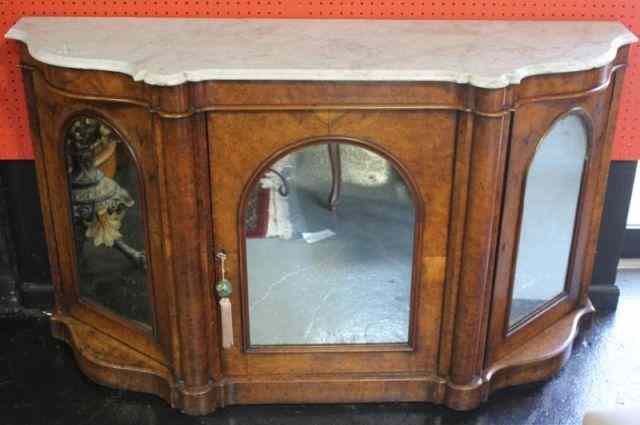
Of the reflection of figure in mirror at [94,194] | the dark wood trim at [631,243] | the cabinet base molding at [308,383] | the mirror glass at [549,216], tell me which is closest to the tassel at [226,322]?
the cabinet base molding at [308,383]

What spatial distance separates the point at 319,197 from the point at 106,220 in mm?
536

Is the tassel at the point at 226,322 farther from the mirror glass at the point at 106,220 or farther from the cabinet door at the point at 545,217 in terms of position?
the cabinet door at the point at 545,217

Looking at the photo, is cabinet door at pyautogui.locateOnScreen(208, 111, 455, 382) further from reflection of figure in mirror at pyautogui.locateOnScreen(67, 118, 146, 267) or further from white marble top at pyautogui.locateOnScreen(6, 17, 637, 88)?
reflection of figure in mirror at pyautogui.locateOnScreen(67, 118, 146, 267)

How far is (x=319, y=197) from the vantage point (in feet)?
6.47

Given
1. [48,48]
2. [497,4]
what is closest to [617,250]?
[497,4]

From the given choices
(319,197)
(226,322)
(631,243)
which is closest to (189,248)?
(226,322)

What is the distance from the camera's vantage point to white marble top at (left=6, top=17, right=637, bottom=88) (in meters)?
1.75

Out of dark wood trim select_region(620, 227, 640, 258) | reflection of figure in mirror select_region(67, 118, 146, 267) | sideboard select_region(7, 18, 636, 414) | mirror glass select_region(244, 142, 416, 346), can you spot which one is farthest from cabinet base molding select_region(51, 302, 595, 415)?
dark wood trim select_region(620, 227, 640, 258)

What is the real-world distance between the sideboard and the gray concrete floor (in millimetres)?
40

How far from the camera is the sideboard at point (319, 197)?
1803 millimetres

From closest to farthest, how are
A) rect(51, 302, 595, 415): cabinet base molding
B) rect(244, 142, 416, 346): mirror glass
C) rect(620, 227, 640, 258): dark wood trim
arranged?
rect(244, 142, 416, 346): mirror glass
rect(51, 302, 595, 415): cabinet base molding
rect(620, 227, 640, 258): dark wood trim

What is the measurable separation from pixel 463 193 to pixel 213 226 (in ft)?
1.84

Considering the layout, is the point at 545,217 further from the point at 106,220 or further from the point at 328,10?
the point at 106,220

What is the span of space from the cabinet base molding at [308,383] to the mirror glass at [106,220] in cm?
12
